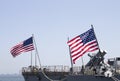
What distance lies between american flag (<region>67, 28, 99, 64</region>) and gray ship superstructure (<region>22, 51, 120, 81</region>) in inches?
75.4

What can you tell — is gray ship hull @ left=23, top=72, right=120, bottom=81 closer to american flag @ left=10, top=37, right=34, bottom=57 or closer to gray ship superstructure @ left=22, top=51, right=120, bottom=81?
gray ship superstructure @ left=22, top=51, right=120, bottom=81

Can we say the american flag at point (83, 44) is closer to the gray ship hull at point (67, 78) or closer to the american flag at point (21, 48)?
the gray ship hull at point (67, 78)

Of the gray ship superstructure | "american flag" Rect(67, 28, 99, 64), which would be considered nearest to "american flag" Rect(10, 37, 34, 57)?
the gray ship superstructure

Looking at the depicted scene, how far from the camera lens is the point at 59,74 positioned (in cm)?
5266

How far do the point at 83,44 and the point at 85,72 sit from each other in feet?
16.4

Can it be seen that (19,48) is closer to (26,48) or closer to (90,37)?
(26,48)

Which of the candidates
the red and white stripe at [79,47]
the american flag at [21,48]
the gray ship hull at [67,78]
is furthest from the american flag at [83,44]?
the american flag at [21,48]

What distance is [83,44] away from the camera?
40688 millimetres

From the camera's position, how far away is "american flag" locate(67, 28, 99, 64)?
40188mm

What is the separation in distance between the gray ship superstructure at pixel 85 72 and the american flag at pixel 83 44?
6.29 feet

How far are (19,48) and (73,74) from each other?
934cm

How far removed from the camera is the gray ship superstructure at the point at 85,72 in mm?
40875

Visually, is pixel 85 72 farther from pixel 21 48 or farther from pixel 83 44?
pixel 21 48

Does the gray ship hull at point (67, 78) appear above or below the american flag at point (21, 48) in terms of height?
below
